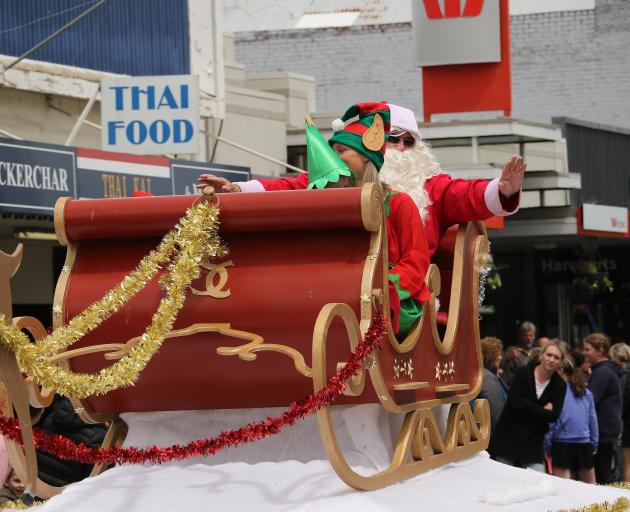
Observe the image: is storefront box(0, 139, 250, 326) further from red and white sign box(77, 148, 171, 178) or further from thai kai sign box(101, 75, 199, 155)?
thai kai sign box(101, 75, 199, 155)

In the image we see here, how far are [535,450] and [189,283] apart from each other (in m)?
6.22

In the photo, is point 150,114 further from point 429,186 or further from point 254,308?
point 254,308

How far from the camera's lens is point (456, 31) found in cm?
2212

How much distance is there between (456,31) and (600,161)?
4.99 m

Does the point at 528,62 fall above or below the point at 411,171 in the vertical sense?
above

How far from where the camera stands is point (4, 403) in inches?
207

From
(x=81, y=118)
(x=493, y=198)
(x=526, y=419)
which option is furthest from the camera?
(x=81, y=118)

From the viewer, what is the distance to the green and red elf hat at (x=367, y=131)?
5902 mm

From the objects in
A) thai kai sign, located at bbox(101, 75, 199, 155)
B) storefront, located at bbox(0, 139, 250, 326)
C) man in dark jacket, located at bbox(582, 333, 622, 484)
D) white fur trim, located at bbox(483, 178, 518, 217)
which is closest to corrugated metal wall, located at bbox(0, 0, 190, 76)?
thai kai sign, located at bbox(101, 75, 199, 155)

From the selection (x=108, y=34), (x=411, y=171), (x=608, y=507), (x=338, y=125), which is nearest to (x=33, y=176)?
(x=108, y=34)

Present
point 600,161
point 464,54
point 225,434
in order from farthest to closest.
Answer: point 600,161, point 464,54, point 225,434

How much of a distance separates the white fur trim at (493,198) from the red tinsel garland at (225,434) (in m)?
1.37

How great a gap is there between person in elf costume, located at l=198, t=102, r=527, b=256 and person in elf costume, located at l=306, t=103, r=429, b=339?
0.19m

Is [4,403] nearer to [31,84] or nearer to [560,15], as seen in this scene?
[31,84]
